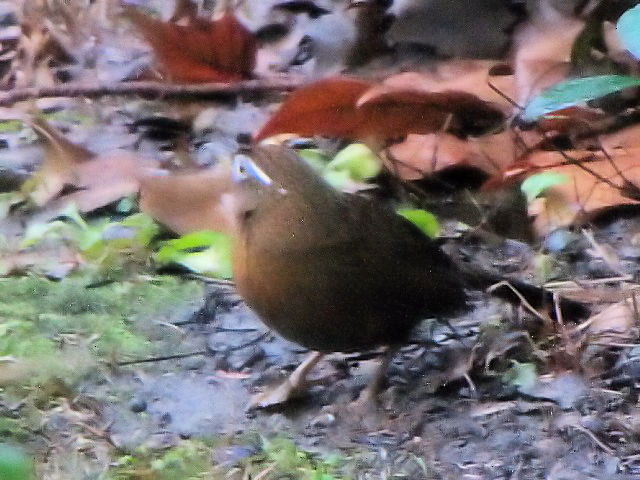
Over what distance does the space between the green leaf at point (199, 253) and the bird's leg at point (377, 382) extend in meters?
0.39

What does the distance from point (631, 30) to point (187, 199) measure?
4.16 feet

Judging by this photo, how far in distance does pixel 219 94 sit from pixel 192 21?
0.84 feet

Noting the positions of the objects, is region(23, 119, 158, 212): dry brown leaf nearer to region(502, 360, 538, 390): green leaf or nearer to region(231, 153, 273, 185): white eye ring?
region(231, 153, 273, 185): white eye ring

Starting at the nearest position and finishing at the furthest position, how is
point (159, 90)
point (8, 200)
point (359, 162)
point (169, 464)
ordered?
1. point (169, 464)
2. point (8, 200)
3. point (359, 162)
4. point (159, 90)

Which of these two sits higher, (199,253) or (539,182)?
(539,182)

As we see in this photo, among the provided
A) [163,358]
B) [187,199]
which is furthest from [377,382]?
[187,199]

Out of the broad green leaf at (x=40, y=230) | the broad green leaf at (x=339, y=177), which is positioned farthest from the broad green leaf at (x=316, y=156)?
the broad green leaf at (x=40, y=230)

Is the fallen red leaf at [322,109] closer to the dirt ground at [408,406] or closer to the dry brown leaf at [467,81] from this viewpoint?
the dry brown leaf at [467,81]

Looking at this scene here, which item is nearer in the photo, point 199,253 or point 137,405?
point 137,405

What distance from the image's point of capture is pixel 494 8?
123 inches

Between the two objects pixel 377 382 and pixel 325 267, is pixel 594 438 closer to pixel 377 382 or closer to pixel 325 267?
pixel 377 382

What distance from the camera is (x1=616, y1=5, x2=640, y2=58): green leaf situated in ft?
4.20

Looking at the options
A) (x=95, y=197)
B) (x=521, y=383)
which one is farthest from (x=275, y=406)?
(x=95, y=197)

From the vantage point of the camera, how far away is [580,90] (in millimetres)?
1396
